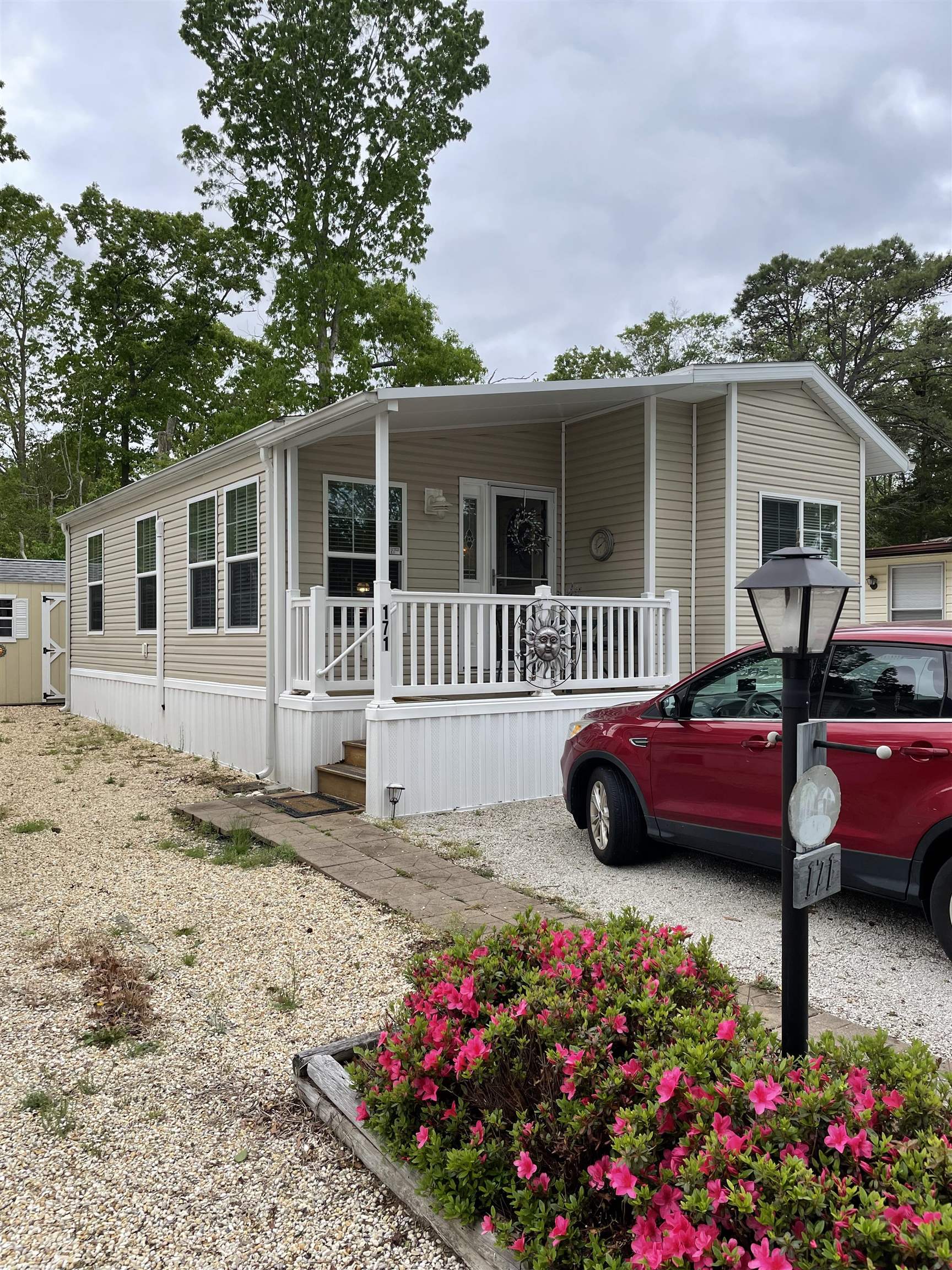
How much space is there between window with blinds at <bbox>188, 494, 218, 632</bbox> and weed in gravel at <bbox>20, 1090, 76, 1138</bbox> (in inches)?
293

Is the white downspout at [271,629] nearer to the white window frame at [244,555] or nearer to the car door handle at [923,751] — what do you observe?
the white window frame at [244,555]

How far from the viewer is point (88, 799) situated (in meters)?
8.00

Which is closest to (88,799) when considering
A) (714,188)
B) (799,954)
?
(799,954)

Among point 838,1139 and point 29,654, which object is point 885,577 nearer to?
point 29,654

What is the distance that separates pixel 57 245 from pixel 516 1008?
28.2 m

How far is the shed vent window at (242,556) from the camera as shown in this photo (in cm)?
923

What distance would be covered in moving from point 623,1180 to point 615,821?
3803 mm

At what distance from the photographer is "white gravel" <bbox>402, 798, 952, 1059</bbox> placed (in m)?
3.55

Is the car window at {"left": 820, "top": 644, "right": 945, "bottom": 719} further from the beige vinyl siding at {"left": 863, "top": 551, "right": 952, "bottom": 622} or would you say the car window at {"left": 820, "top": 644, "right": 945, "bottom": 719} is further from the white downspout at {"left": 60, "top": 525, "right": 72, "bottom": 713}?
the white downspout at {"left": 60, "top": 525, "right": 72, "bottom": 713}

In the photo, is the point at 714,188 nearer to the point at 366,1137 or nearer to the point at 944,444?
the point at 944,444

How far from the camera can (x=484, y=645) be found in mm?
7887

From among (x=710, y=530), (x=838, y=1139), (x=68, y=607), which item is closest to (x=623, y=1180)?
(x=838, y=1139)

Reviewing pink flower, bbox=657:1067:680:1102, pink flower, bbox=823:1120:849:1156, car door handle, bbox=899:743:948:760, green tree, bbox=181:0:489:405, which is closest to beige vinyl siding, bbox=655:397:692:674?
car door handle, bbox=899:743:948:760

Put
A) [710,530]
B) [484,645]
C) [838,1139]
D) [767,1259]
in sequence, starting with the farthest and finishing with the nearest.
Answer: [710,530] → [484,645] → [838,1139] → [767,1259]
